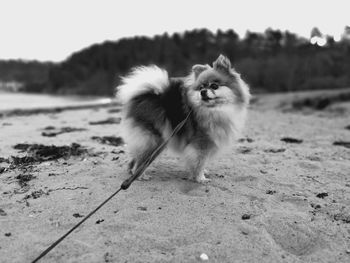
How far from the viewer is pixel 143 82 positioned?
451 centimetres

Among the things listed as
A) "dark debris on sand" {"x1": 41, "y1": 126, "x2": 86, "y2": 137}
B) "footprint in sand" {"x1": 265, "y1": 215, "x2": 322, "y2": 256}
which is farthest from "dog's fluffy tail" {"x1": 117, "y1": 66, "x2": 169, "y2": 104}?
"dark debris on sand" {"x1": 41, "y1": 126, "x2": 86, "y2": 137}

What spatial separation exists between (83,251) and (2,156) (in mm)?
3424

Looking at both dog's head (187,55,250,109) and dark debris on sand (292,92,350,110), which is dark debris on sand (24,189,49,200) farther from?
dark debris on sand (292,92,350,110)

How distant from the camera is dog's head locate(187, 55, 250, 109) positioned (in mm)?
4380

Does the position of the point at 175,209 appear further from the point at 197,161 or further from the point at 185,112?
the point at 185,112

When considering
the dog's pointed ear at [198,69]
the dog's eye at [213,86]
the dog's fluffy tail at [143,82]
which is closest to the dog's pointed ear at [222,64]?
the dog's pointed ear at [198,69]

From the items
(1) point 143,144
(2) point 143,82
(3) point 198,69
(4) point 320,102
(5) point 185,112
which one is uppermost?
(3) point 198,69

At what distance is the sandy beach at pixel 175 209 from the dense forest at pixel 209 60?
3052cm

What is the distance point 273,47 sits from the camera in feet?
213

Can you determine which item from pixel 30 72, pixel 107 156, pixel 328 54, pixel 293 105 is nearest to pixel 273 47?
pixel 328 54

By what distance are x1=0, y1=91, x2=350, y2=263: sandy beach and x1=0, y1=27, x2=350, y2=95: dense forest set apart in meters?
30.5

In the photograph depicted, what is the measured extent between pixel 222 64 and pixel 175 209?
85.4 inches

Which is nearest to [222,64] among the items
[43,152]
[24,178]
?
[24,178]

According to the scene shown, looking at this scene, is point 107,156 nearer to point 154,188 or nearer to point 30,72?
point 154,188
